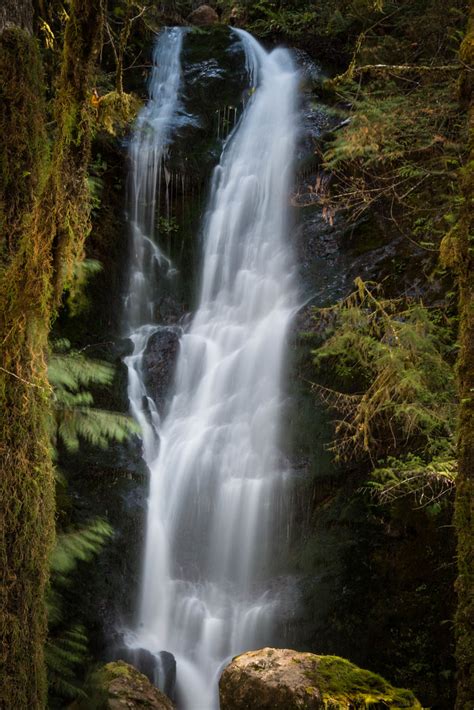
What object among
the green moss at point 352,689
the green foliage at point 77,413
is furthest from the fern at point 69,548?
the green moss at point 352,689

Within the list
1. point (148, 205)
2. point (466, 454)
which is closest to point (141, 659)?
point (466, 454)

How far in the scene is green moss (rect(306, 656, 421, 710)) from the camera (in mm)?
4742

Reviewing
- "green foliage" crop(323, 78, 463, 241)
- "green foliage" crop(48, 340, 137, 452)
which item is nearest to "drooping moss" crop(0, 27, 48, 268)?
"green foliage" crop(48, 340, 137, 452)

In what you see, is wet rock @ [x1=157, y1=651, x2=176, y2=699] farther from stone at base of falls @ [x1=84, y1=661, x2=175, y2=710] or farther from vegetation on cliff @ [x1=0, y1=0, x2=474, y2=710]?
vegetation on cliff @ [x1=0, y1=0, x2=474, y2=710]

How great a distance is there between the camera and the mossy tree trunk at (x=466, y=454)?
3.71 m

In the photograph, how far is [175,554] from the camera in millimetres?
9016

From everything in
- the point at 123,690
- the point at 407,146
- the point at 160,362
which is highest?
the point at 407,146

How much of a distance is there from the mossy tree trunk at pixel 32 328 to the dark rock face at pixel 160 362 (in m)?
6.49

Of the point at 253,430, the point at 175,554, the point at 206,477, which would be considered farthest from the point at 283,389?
the point at 175,554

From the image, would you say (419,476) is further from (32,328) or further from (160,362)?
(160,362)

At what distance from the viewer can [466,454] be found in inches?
156

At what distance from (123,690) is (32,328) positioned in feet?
13.8

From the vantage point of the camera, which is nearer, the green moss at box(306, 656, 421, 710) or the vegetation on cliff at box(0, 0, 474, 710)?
the vegetation on cliff at box(0, 0, 474, 710)

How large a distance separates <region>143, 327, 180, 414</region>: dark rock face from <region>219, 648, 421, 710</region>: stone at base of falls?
5.55 metres
